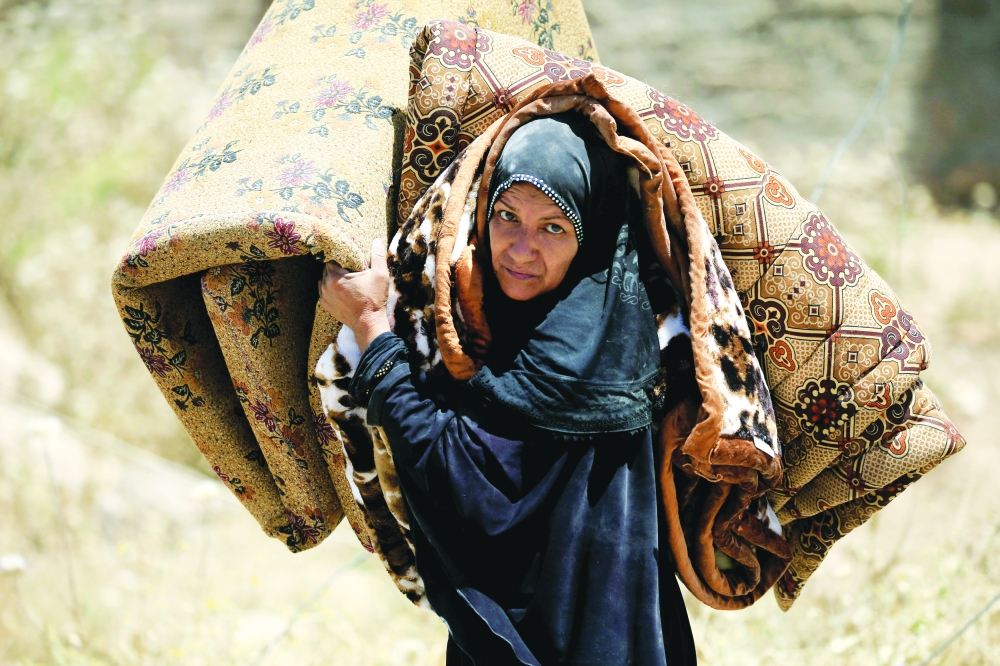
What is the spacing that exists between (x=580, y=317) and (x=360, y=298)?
43 centimetres

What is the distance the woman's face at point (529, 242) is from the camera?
1.46m

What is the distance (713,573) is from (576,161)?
0.90 m

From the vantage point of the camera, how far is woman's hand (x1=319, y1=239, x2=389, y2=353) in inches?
63.3

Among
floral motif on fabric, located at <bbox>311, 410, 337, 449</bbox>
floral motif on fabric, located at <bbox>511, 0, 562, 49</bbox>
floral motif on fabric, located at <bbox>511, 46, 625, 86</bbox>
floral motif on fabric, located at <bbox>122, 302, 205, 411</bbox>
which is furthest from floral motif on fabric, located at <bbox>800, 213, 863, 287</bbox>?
floral motif on fabric, located at <bbox>122, 302, 205, 411</bbox>

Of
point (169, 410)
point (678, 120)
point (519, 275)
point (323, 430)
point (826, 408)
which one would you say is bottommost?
point (169, 410)

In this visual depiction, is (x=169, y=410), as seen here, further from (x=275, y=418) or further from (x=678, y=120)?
(x=678, y=120)

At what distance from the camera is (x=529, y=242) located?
148 cm

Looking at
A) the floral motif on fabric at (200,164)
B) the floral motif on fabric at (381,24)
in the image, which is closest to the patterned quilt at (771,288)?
the floral motif on fabric at (381,24)

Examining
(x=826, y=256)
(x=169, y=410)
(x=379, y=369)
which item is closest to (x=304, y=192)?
(x=379, y=369)

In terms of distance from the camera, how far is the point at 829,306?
163cm

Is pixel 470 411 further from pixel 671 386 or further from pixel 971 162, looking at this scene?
pixel 971 162

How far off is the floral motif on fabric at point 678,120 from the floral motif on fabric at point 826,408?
0.53 m

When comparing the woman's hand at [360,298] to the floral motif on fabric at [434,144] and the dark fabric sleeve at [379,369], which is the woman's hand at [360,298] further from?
the floral motif on fabric at [434,144]

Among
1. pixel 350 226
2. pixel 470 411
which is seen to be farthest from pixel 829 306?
pixel 350 226
